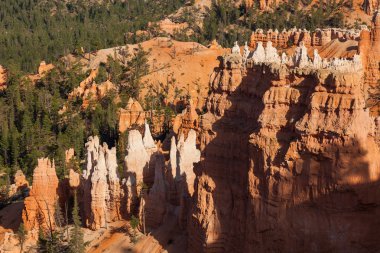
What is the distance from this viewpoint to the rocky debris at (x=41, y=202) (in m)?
38.6

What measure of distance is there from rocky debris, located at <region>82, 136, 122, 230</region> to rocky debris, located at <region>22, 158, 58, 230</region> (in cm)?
347

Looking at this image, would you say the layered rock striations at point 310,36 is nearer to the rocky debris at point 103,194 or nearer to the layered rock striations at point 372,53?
the layered rock striations at point 372,53

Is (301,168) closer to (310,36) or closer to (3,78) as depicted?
(310,36)

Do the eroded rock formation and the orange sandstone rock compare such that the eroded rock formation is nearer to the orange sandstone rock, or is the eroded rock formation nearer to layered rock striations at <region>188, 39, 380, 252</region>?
the orange sandstone rock

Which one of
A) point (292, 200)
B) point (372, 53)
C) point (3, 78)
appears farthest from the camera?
point (3, 78)

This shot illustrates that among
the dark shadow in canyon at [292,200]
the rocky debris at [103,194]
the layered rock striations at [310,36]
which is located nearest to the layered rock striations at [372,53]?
the layered rock striations at [310,36]

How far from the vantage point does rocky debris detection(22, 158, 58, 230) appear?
38.6 m

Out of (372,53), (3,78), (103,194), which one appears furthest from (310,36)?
(103,194)

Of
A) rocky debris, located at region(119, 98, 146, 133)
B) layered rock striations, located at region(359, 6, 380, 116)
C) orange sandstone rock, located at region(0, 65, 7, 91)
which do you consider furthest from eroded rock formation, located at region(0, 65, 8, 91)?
layered rock striations, located at region(359, 6, 380, 116)

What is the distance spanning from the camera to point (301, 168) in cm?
2120

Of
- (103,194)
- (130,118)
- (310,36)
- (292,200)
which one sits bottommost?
(130,118)

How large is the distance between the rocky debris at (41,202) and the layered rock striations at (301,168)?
16450mm

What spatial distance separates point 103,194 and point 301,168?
56.6ft

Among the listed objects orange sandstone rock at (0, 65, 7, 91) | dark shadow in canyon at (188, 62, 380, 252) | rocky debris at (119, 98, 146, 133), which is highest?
dark shadow in canyon at (188, 62, 380, 252)
